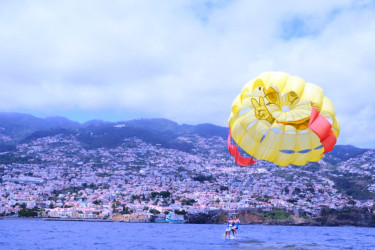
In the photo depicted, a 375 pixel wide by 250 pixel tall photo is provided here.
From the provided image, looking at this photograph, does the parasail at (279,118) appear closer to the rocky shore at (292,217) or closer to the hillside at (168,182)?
the hillside at (168,182)

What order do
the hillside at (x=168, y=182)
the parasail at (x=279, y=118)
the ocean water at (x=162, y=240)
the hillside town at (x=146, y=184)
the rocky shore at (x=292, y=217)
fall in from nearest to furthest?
the parasail at (x=279, y=118)
the ocean water at (x=162, y=240)
the rocky shore at (x=292, y=217)
the hillside town at (x=146, y=184)
the hillside at (x=168, y=182)

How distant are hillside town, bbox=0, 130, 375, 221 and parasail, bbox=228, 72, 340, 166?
42974 mm

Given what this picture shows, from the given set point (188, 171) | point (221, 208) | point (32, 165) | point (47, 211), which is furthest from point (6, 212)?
point (188, 171)

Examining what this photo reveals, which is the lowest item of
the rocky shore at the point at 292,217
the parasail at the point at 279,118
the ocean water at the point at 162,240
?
the ocean water at the point at 162,240

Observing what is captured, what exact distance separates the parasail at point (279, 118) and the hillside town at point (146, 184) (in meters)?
43.0

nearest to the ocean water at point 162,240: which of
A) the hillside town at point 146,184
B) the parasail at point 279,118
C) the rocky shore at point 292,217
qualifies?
the parasail at point 279,118

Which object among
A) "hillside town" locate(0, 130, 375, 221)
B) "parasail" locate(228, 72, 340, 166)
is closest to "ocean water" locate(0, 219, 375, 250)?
"parasail" locate(228, 72, 340, 166)

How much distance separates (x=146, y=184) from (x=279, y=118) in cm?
10390

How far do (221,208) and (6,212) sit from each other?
42580 mm

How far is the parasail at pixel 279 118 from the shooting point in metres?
20.3

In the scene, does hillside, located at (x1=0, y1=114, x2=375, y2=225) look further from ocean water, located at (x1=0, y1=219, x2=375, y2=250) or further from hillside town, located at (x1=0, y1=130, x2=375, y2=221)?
ocean water, located at (x1=0, y1=219, x2=375, y2=250)

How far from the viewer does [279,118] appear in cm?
2097

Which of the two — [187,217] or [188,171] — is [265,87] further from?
[188,171]

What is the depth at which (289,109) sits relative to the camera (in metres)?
21.3
